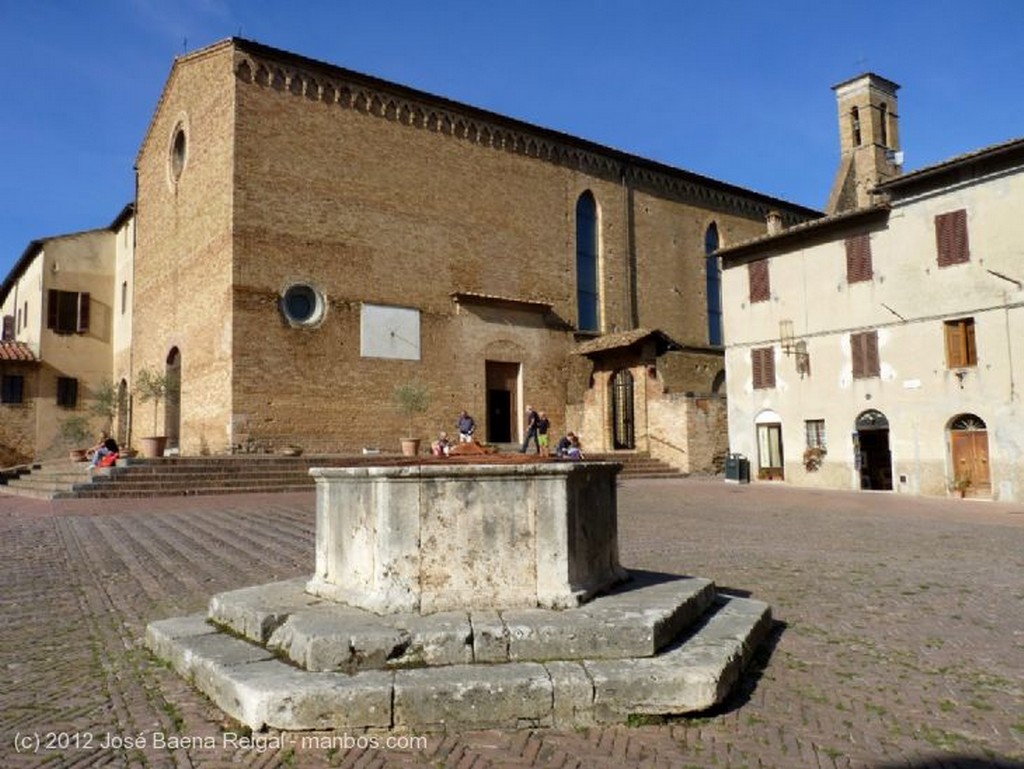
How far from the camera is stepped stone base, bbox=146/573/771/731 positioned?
369 cm

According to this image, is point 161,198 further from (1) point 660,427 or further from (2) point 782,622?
(2) point 782,622

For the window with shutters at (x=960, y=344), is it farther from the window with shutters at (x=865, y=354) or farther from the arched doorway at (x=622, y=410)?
the arched doorway at (x=622, y=410)

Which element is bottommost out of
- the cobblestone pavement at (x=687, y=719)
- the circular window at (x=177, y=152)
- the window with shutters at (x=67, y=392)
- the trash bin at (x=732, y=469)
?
the cobblestone pavement at (x=687, y=719)

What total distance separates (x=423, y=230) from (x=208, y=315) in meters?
7.53

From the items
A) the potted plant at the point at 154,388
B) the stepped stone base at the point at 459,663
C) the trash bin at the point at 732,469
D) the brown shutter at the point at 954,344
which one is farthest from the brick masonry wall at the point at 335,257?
the stepped stone base at the point at 459,663

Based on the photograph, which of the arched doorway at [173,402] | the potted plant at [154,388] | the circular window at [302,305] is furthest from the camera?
the arched doorway at [173,402]

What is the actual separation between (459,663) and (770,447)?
71.1ft

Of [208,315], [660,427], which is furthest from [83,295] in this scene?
[660,427]

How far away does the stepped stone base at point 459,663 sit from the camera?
369 centimetres

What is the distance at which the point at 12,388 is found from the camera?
29812 mm

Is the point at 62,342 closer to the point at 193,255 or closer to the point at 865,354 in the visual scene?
the point at 193,255

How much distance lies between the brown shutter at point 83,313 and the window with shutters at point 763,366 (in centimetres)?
2725

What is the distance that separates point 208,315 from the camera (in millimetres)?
23391

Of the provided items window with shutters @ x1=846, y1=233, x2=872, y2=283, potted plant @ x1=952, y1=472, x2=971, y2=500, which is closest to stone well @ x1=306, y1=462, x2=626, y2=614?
potted plant @ x1=952, y1=472, x2=971, y2=500
